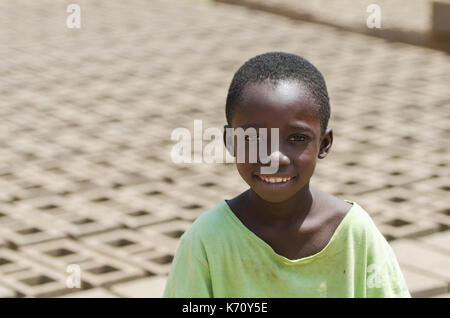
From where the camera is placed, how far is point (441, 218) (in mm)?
4750

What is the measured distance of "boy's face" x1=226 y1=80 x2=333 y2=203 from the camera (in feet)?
6.51

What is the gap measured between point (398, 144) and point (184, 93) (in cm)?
218

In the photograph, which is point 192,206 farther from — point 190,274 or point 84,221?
point 190,274

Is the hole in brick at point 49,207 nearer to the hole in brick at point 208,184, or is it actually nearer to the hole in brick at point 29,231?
A: the hole in brick at point 29,231

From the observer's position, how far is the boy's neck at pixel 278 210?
6.88 feet

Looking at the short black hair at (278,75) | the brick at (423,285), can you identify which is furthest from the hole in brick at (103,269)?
the short black hair at (278,75)

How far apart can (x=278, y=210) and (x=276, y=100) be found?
0.89 feet

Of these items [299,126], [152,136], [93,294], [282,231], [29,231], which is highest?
[299,126]

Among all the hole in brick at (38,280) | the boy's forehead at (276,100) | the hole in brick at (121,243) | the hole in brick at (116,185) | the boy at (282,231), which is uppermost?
the boy's forehead at (276,100)

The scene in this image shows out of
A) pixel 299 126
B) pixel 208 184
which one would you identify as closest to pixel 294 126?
pixel 299 126

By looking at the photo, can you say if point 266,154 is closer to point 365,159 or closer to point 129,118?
point 365,159

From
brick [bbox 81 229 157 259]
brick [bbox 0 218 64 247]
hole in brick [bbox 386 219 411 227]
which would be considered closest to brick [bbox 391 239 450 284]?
hole in brick [bbox 386 219 411 227]

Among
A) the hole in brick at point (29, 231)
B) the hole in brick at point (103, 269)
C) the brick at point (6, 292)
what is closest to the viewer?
the brick at point (6, 292)

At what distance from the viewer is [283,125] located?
1.98 meters
